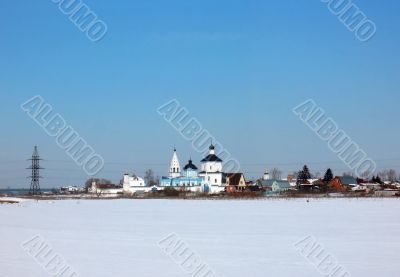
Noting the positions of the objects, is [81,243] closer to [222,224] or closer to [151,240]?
[151,240]

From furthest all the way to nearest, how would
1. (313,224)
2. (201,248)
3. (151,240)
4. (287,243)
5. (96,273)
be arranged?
(313,224), (151,240), (287,243), (201,248), (96,273)

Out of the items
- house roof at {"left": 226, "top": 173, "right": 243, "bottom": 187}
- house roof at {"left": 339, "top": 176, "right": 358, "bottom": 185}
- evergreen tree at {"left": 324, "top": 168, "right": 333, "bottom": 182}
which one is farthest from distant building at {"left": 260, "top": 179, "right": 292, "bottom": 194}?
house roof at {"left": 339, "top": 176, "right": 358, "bottom": 185}

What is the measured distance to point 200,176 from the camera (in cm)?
9394

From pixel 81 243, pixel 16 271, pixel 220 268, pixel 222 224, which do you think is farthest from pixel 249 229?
pixel 16 271

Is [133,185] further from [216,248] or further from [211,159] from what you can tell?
[216,248]

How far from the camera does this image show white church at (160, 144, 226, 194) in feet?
294

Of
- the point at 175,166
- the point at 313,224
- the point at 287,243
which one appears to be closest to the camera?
the point at 287,243

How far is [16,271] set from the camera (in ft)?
31.8

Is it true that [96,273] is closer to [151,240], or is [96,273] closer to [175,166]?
[151,240]

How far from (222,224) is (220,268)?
31.3 ft

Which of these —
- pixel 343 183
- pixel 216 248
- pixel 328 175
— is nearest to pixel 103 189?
pixel 328 175

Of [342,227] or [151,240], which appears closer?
[151,240]

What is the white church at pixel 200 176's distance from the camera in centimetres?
8962

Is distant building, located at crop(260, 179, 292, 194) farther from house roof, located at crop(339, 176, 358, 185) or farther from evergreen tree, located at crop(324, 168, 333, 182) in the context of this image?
house roof, located at crop(339, 176, 358, 185)
